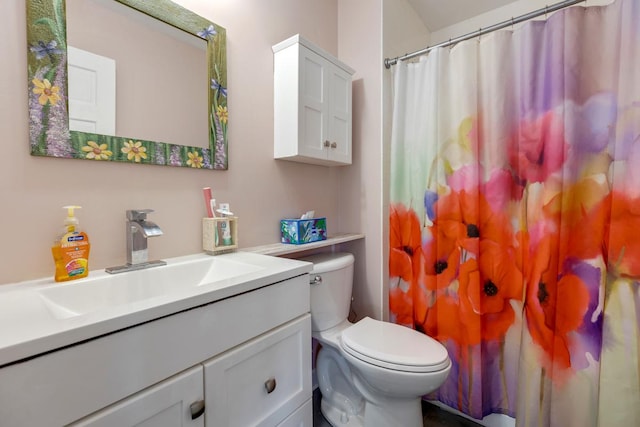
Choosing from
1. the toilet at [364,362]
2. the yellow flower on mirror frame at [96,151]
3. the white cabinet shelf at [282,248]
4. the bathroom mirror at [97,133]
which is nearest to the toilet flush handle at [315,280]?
the toilet at [364,362]

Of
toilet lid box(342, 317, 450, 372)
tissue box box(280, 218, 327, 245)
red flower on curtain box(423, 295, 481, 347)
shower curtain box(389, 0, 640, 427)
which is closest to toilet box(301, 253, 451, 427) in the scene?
toilet lid box(342, 317, 450, 372)

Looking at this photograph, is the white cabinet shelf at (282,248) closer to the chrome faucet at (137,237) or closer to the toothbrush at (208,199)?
the toothbrush at (208,199)

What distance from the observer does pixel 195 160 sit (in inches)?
42.9

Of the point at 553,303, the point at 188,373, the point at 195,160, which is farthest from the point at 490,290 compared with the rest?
the point at 195,160

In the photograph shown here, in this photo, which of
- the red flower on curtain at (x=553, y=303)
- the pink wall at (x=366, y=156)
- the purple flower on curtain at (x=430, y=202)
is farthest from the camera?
the pink wall at (x=366, y=156)

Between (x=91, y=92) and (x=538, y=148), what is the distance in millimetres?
1625

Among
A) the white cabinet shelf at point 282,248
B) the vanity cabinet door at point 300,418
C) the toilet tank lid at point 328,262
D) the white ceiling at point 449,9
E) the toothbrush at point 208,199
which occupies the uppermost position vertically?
the white ceiling at point 449,9

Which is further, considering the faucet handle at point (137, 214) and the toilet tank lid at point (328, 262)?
the toilet tank lid at point (328, 262)

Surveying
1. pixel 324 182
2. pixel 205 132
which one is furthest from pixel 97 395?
pixel 324 182

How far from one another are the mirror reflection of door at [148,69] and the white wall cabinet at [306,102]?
14.0 inches

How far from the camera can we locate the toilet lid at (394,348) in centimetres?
105

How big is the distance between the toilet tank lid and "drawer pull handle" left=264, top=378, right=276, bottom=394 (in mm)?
502

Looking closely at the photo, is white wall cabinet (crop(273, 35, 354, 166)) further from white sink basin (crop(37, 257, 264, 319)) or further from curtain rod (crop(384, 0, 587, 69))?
white sink basin (crop(37, 257, 264, 319))

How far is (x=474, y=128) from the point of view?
1.32 meters
